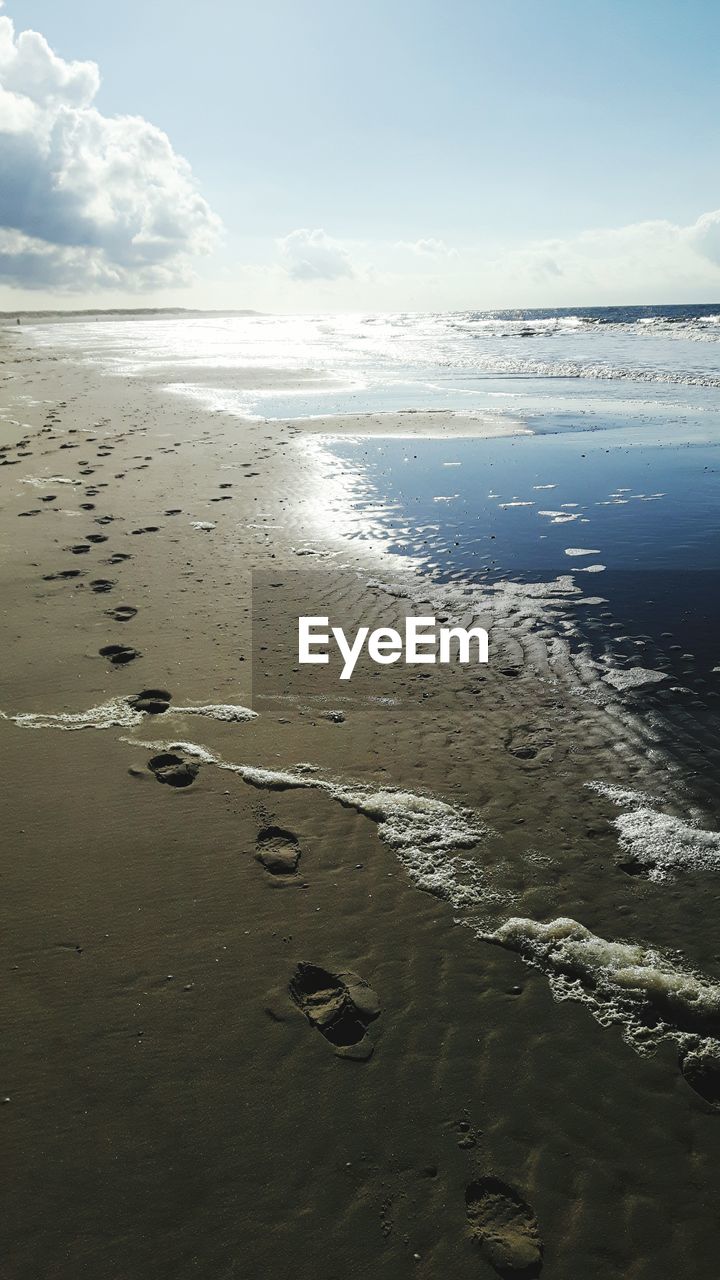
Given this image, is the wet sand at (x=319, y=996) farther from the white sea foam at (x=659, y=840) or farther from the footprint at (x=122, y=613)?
the footprint at (x=122, y=613)

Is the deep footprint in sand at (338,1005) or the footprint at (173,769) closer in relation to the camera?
the deep footprint in sand at (338,1005)

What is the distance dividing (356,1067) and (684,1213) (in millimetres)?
1363

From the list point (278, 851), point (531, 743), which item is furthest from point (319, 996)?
point (531, 743)

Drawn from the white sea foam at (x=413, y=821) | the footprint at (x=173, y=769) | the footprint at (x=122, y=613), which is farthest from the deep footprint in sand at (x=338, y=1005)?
the footprint at (x=122, y=613)

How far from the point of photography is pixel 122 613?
7.62 meters

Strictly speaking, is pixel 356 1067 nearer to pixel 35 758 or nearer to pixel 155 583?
pixel 35 758

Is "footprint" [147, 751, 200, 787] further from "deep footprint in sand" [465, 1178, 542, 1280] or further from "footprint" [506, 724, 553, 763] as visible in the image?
"deep footprint in sand" [465, 1178, 542, 1280]

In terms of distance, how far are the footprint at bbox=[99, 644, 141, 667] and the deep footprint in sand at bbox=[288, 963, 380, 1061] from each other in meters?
3.87

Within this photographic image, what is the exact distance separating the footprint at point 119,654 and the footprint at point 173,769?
64.5 inches

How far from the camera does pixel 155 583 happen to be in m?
8.47

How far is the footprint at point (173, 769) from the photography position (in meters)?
5.09

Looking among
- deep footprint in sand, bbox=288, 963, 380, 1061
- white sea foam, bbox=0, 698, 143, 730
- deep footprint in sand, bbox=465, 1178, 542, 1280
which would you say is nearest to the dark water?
deep footprint in sand, bbox=288, 963, 380, 1061

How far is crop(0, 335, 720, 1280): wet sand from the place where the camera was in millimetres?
2637

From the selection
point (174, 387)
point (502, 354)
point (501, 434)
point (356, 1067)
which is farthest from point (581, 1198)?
point (502, 354)
